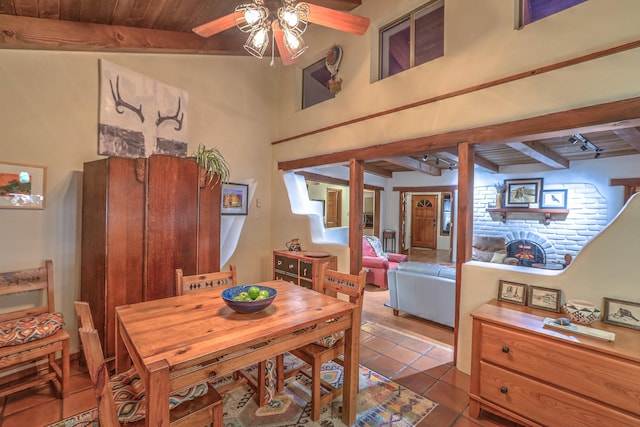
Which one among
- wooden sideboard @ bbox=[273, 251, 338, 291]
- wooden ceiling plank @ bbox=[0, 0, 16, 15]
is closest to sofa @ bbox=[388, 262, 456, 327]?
wooden sideboard @ bbox=[273, 251, 338, 291]

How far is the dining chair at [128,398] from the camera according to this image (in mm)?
980

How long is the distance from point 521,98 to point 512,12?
70cm

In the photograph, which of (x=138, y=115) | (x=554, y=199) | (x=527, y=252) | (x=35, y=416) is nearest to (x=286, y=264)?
(x=138, y=115)

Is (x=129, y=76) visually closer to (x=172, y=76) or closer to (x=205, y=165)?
(x=172, y=76)

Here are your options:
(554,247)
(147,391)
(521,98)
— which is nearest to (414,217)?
(554,247)

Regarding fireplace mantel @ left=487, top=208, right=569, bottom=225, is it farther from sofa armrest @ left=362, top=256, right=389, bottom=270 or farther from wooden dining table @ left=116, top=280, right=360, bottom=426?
wooden dining table @ left=116, top=280, right=360, bottom=426

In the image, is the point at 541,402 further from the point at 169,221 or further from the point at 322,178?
the point at 322,178

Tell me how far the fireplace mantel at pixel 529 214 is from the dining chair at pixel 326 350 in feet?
17.4

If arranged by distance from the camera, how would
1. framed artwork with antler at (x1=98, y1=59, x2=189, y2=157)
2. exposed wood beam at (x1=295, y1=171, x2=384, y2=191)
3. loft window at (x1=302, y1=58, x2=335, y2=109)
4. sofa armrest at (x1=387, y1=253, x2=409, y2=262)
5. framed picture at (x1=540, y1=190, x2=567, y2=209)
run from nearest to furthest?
framed artwork with antler at (x1=98, y1=59, x2=189, y2=157), loft window at (x1=302, y1=58, x2=335, y2=109), exposed wood beam at (x1=295, y1=171, x2=384, y2=191), framed picture at (x1=540, y1=190, x2=567, y2=209), sofa armrest at (x1=387, y1=253, x2=409, y2=262)

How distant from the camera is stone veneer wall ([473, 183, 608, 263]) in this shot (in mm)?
5000

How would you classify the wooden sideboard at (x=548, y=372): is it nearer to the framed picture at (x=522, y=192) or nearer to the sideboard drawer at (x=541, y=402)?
the sideboard drawer at (x=541, y=402)

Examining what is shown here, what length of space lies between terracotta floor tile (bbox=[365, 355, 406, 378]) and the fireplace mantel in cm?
484

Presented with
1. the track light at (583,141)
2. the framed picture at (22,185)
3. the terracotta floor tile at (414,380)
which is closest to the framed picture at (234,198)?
the framed picture at (22,185)

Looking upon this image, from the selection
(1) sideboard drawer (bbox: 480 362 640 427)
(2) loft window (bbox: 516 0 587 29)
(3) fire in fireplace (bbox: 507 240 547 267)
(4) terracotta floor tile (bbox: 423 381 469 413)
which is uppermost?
(2) loft window (bbox: 516 0 587 29)
